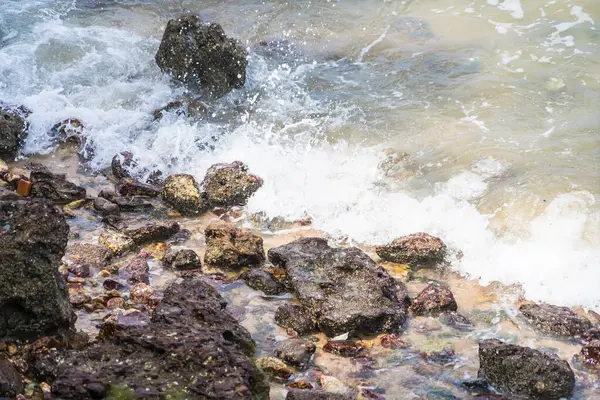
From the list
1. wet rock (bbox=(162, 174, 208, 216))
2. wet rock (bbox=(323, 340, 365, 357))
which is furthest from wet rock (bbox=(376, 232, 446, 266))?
Result: wet rock (bbox=(162, 174, 208, 216))

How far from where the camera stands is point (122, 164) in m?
8.10

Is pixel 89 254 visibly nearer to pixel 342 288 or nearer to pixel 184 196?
pixel 184 196

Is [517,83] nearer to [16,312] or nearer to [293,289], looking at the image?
[293,289]

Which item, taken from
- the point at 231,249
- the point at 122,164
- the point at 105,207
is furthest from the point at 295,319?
the point at 122,164

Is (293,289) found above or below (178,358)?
below

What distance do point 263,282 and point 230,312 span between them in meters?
0.46

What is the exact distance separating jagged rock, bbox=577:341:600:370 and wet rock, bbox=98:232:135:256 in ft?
12.7

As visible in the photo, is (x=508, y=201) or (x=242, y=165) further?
(x=242, y=165)

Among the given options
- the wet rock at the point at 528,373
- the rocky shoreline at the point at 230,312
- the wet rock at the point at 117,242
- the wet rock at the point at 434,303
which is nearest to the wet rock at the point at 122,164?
the rocky shoreline at the point at 230,312

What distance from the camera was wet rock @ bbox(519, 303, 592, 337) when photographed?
5.46 meters

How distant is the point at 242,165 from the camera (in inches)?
310

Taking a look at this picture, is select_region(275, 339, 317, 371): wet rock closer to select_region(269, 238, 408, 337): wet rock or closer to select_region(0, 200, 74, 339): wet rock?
select_region(269, 238, 408, 337): wet rock

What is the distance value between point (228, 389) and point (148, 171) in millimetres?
4785

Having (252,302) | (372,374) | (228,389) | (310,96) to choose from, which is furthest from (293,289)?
(310,96)
